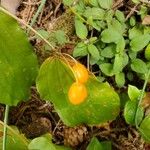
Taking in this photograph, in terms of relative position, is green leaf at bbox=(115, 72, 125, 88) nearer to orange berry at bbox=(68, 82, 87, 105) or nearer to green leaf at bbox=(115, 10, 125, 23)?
green leaf at bbox=(115, 10, 125, 23)

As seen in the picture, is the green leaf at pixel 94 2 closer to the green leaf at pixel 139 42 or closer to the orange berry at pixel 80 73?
the green leaf at pixel 139 42

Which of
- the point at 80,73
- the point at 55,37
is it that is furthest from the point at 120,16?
the point at 80,73

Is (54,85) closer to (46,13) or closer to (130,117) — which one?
(130,117)

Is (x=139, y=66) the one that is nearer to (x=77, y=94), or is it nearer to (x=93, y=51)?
(x=93, y=51)


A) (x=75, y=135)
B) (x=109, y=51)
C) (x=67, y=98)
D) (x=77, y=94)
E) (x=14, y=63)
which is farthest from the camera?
(x=75, y=135)

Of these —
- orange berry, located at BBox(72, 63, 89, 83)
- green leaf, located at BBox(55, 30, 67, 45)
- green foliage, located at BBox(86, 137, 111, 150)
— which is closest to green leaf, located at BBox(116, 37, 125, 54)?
green leaf, located at BBox(55, 30, 67, 45)

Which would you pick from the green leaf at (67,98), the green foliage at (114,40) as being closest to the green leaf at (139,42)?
the green foliage at (114,40)
